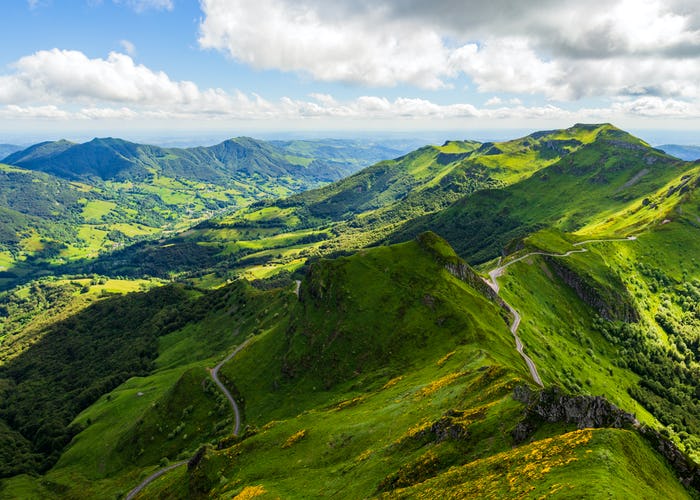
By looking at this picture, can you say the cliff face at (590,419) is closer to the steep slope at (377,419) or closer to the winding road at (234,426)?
the steep slope at (377,419)

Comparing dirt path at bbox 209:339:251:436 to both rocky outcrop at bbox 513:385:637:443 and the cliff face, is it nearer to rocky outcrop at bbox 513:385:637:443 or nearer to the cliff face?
rocky outcrop at bbox 513:385:637:443

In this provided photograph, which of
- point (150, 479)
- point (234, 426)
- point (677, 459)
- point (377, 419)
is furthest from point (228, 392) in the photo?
point (677, 459)

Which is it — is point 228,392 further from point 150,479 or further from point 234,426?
point 150,479

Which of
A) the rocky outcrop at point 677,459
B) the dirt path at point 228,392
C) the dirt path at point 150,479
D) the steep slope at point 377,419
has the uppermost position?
the rocky outcrop at point 677,459

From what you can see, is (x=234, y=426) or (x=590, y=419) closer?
(x=590, y=419)

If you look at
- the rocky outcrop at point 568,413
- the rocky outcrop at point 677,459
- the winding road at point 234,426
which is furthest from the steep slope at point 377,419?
the winding road at point 234,426

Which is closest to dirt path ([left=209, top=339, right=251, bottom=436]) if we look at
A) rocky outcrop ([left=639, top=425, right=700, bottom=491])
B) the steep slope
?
the steep slope

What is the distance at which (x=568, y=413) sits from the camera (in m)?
58.3

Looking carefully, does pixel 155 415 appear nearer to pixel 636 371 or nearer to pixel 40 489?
pixel 40 489

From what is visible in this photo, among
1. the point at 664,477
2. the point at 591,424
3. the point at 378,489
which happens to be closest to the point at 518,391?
the point at 591,424

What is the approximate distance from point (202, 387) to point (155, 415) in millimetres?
19695

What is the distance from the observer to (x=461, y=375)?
9775 cm

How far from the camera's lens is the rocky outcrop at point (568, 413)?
55.0 m

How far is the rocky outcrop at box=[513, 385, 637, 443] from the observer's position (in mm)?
55000
